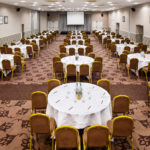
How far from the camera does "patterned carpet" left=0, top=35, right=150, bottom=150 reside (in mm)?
4293

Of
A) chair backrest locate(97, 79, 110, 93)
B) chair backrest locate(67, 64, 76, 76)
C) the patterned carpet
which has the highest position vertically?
chair backrest locate(67, 64, 76, 76)

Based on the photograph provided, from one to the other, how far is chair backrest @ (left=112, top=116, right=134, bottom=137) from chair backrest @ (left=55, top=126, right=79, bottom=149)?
780mm

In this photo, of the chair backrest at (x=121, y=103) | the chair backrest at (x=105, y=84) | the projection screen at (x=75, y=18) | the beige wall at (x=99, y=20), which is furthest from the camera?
the beige wall at (x=99, y=20)

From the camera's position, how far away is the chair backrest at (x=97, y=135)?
3.24 m

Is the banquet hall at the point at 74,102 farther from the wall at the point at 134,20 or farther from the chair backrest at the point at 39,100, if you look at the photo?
the wall at the point at 134,20

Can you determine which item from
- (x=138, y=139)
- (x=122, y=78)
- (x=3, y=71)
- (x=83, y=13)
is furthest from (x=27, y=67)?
(x=83, y=13)

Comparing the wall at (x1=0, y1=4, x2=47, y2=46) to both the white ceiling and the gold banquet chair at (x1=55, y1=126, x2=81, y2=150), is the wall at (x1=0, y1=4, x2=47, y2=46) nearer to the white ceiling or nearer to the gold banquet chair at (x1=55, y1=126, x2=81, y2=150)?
the white ceiling

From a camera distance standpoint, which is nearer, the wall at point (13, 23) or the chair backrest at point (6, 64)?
the chair backrest at point (6, 64)

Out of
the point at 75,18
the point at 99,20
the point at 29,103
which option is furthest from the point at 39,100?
the point at 99,20

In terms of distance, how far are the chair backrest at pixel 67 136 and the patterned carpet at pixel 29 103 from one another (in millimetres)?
879

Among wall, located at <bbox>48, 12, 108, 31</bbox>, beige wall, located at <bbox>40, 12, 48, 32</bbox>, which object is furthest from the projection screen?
beige wall, located at <bbox>40, 12, 48, 32</bbox>

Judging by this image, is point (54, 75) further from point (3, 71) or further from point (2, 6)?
point (2, 6)

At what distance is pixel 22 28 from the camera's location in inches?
853

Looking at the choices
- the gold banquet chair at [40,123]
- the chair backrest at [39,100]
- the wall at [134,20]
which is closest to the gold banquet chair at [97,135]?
the gold banquet chair at [40,123]
